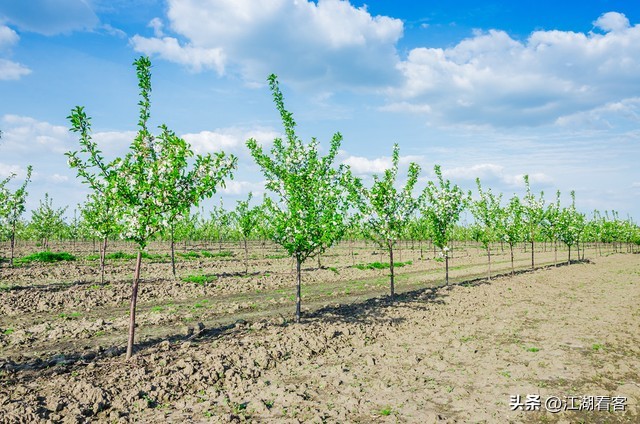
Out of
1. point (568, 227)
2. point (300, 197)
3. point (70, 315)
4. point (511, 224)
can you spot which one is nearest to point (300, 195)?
point (300, 197)

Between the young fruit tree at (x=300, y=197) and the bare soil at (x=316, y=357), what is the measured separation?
11.7 feet

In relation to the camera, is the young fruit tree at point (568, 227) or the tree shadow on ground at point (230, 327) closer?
the tree shadow on ground at point (230, 327)

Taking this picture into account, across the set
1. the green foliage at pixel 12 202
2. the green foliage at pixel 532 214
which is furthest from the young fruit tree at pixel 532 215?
the green foliage at pixel 12 202

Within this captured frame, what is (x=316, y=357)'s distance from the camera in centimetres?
1304

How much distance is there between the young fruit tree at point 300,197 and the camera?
51.1 feet

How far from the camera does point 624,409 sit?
941 centimetres

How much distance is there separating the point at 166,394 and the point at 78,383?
229 centimetres

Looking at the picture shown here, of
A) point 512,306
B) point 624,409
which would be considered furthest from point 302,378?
point 512,306

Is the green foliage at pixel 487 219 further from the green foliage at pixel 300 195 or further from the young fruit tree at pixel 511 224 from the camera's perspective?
the green foliage at pixel 300 195

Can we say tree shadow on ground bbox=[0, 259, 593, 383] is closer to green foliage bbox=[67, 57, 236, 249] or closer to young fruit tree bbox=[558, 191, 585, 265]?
green foliage bbox=[67, 57, 236, 249]

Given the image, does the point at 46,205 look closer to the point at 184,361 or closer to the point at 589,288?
the point at 184,361

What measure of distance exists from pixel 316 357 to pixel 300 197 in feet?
21.1

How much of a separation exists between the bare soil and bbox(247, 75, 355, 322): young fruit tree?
3.57 m

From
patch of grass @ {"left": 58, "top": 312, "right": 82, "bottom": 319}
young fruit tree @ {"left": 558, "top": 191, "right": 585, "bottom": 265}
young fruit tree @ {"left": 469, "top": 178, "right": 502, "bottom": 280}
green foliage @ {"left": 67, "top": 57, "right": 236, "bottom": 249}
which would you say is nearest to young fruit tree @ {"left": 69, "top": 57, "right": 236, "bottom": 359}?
green foliage @ {"left": 67, "top": 57, "right": 236, "bottom": 249}
